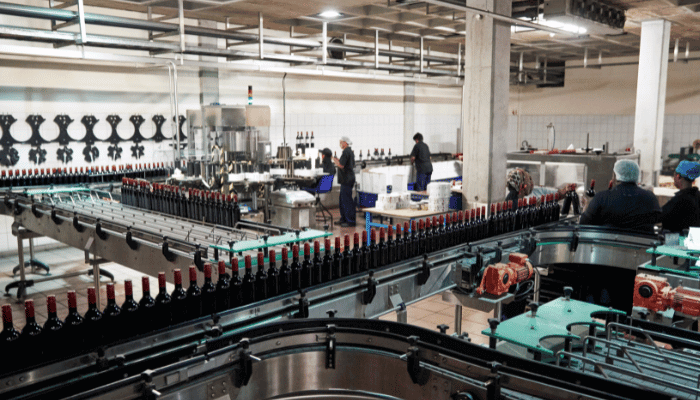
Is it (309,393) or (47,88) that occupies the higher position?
(47,88)

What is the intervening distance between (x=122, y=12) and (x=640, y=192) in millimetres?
7479

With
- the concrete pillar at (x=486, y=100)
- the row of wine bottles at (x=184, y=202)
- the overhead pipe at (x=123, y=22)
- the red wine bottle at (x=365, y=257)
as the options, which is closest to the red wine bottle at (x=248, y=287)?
the red wine bottle at (x=365, y=257)

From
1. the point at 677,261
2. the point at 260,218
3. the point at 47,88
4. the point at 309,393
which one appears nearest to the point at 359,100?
the point at 260,218

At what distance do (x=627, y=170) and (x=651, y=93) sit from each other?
505cm

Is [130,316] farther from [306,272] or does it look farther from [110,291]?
[306,272]

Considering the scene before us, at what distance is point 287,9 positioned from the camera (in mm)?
6625

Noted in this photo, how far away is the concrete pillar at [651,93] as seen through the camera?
26.9 ft

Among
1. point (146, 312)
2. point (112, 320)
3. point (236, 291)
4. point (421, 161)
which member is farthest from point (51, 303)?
point (421, 161)

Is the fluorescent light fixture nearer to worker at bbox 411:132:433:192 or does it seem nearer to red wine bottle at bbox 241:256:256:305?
worker at bbox 411:132:433:192

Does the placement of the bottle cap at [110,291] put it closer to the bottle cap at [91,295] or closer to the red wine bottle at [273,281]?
the bottle cap at [91,295]

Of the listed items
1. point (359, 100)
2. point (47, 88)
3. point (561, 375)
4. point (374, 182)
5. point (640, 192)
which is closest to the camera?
point (561, 375)

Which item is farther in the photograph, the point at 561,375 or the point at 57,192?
the point at 57,192

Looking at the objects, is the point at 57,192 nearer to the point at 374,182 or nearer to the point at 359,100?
the point at 374,182

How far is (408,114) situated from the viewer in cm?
1354
